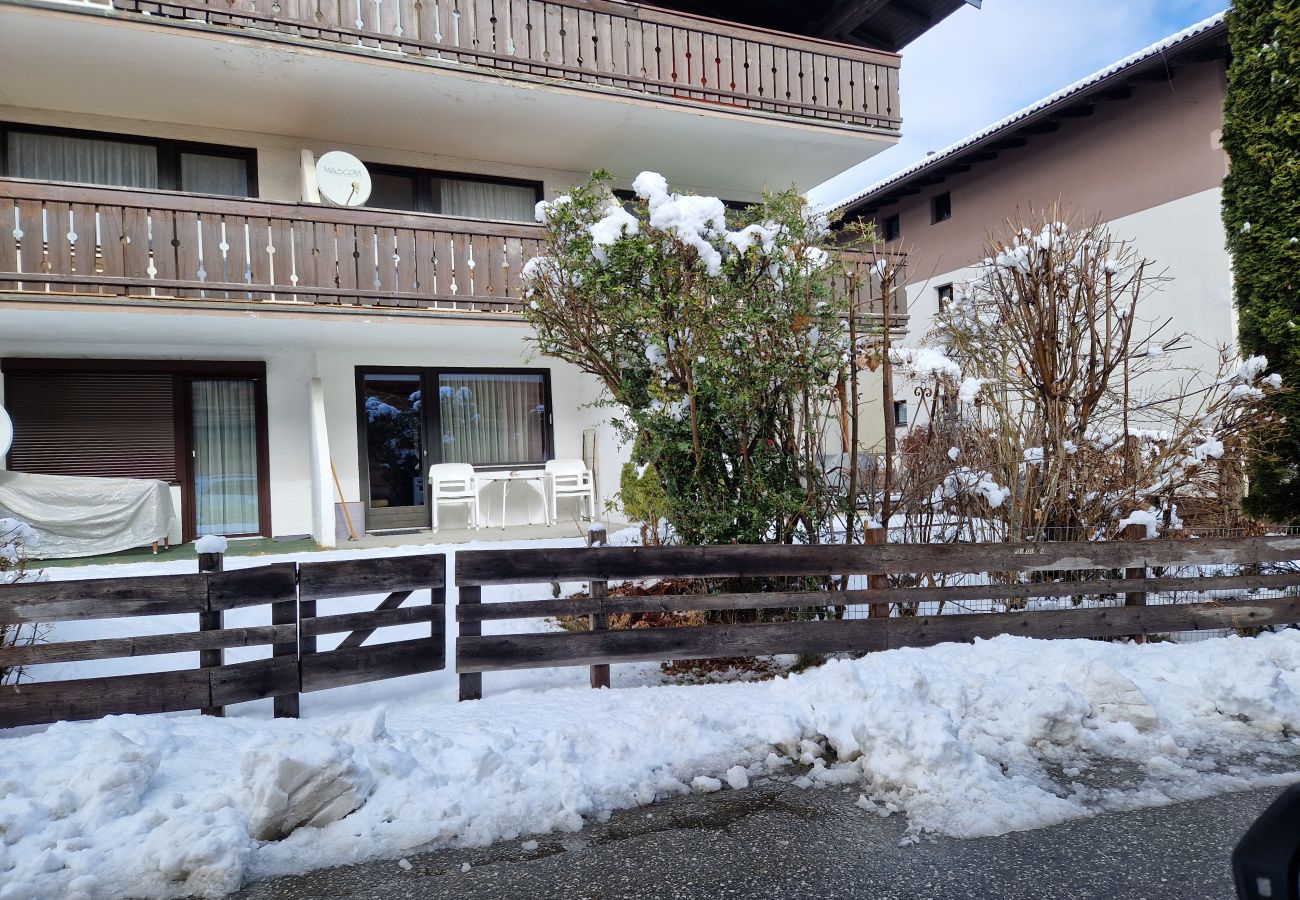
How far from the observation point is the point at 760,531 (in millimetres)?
6094

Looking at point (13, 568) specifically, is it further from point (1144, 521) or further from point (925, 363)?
point (1144, 521)

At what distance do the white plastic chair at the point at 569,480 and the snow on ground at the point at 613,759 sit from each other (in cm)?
679

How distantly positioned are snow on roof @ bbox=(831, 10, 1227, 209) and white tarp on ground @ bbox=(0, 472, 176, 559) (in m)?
9.29

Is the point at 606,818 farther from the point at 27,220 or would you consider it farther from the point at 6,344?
the point at 6,344

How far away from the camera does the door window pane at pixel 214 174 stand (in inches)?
436

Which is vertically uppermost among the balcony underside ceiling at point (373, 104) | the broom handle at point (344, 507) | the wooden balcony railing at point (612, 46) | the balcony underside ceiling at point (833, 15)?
the balcony underside ceiling at point (833, 15)

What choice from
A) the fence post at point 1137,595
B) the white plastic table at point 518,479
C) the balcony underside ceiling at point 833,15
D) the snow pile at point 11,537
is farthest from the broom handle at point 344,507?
the balcony underside ceiling at point 833,15

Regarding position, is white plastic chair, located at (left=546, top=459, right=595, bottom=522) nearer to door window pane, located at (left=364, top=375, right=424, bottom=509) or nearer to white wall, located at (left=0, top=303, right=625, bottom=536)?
white wall, located at (left=0, top=303, right=625, bottom=536)

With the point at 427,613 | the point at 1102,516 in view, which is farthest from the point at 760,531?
the point at 1102,516

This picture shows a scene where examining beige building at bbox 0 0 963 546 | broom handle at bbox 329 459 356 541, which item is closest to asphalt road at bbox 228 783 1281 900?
beige building at bbox 0 0 963 546

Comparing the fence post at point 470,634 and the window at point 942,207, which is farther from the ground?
the window at point 942,207

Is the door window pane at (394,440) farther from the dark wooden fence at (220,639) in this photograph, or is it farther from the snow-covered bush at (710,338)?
the dark wooden fence at (220,639)

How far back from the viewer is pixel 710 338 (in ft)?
18.5

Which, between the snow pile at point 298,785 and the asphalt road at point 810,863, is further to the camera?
the snow pile at point 298,785
